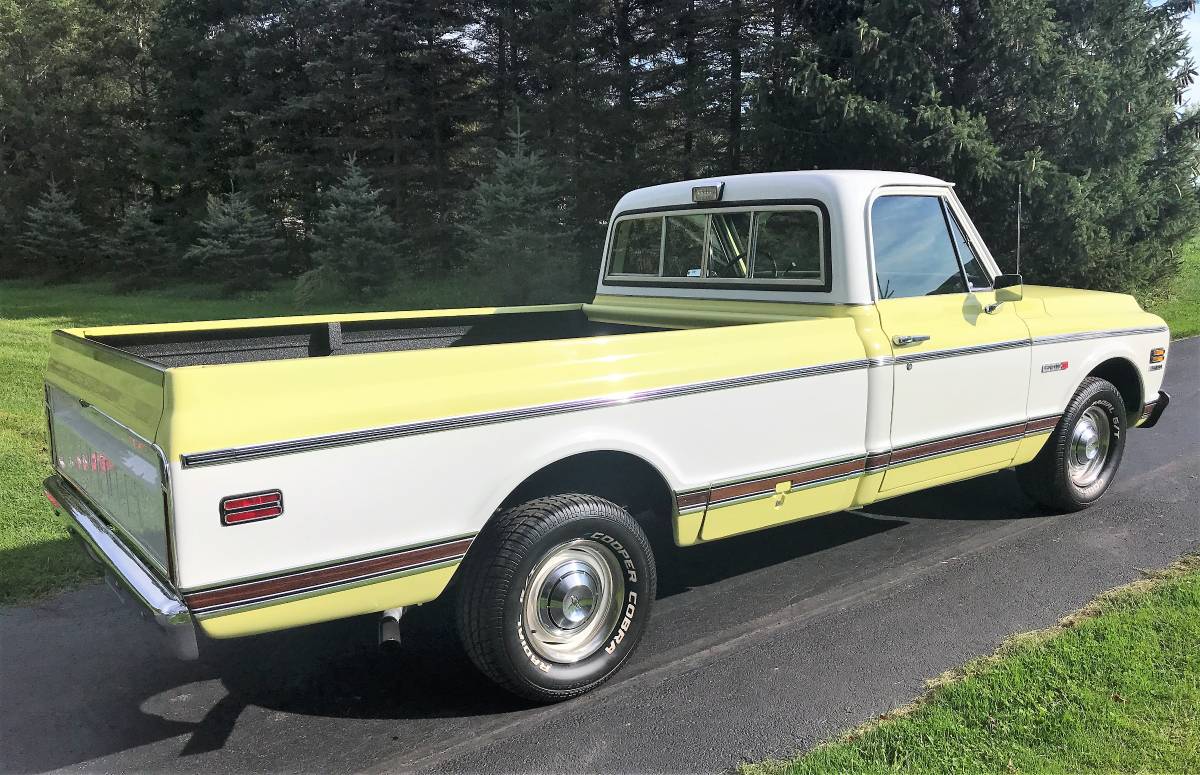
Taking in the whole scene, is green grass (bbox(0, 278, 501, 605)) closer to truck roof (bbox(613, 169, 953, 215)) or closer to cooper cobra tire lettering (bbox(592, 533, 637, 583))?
cooper cobra tire lettering (bbox(592, 533, 637, 583))

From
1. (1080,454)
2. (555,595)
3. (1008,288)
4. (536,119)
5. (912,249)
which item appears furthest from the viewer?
(536,119)

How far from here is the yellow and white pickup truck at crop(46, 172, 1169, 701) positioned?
268 centimetres

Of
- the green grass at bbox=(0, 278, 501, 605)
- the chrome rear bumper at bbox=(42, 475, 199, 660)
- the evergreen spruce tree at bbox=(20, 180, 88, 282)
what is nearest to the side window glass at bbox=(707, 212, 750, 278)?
the chrome rear bumper at bbox=(42, 475, 199, 660)

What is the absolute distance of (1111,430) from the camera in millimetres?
5559

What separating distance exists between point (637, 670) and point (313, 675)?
132 centimetres

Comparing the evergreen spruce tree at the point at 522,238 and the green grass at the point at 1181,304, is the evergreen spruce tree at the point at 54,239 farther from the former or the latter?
the green grass at the point at 1181,304

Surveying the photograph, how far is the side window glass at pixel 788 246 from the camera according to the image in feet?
14.7

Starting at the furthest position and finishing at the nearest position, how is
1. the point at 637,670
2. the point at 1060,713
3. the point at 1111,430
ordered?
the point at 1111,430 < the point at 637,670 < the point at 1060,713

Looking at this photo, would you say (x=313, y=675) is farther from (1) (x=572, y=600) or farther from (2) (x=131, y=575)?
(1) (x=572, y=600)

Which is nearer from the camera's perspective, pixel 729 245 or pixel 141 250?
pixel 729 245

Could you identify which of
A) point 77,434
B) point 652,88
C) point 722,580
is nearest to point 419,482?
point 77,434

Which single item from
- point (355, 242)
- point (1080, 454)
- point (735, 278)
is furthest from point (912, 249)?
point (355, 242)

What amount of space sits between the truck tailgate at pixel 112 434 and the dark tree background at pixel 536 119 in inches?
480

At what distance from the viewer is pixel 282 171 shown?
2325 cm
